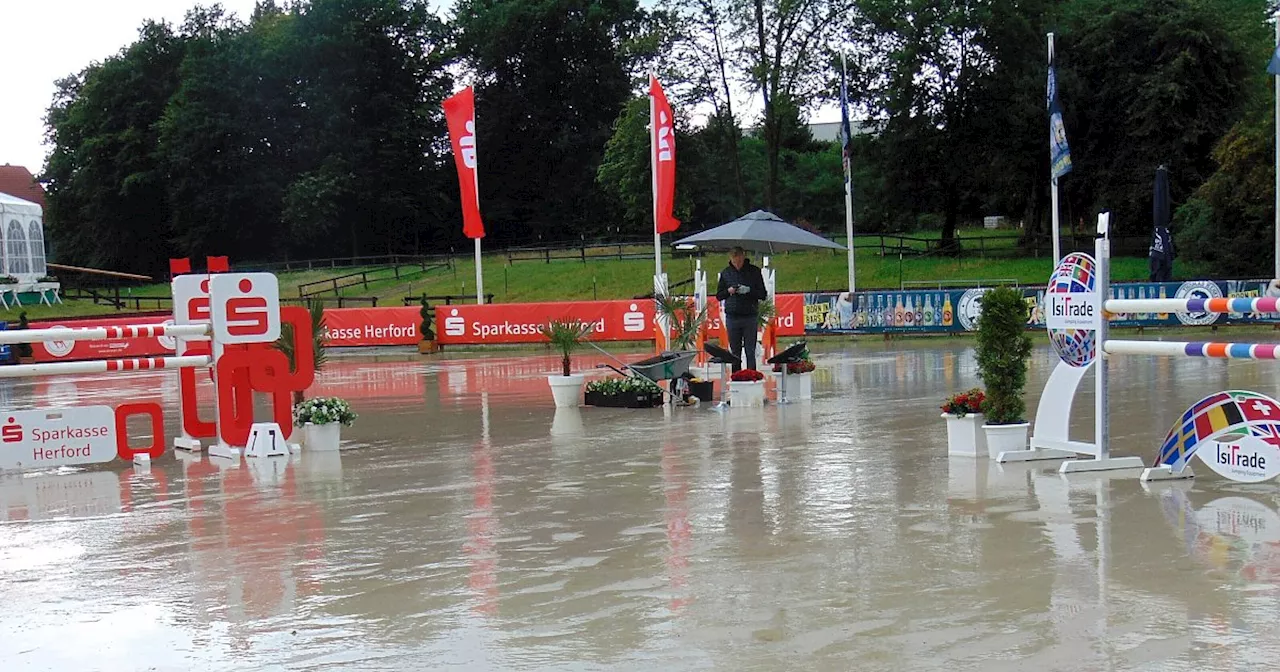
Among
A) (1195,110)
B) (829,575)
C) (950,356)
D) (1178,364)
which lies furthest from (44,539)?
(1195,110)

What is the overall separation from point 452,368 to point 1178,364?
14086 millimetres

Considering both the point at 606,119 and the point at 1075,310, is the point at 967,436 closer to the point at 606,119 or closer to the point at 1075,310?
the point at 1075,310

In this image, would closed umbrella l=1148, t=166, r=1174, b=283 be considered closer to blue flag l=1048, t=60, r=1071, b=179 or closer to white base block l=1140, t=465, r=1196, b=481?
blue flag l=1048, t=60, r=1071, b=179

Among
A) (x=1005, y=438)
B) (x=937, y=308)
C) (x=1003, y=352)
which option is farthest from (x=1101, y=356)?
(x=937, y=308)

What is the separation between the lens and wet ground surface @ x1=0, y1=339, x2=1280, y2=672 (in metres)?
5.62

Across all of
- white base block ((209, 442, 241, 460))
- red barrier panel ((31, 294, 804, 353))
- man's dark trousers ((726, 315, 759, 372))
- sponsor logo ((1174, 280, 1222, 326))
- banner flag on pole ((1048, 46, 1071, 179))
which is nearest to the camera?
white base block ((209, 442, 241, 460))

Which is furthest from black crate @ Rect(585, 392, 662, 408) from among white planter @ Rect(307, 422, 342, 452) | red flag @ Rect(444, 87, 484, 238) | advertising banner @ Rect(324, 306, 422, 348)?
advertising banner @ Rect(324, 306, 422, 348)

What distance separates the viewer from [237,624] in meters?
6.26

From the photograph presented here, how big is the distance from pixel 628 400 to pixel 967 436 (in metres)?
6.56

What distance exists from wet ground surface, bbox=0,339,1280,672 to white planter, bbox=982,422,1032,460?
17 cm

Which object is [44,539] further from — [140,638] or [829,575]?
[829,575]

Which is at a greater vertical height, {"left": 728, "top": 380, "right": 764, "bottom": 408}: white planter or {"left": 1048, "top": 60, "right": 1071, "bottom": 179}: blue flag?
{"left": 1048, "top": 60, "right": 1071, "bottom": 179}: blue flag

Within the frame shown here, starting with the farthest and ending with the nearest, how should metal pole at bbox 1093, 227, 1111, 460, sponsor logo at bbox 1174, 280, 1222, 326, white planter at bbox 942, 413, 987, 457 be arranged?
sponsor logo at bbox 1174, 280, 1222, 326
white planter at bbox 942, 413, 987, 457
metal pole at bbox 1093, 227, 1111, 460

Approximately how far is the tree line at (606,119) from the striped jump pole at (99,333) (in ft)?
132
